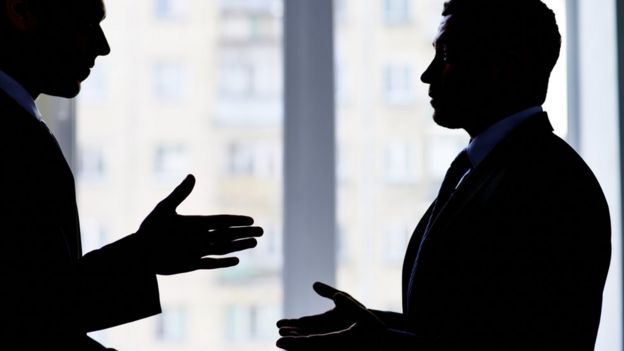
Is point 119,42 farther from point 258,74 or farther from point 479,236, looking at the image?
point 479,236

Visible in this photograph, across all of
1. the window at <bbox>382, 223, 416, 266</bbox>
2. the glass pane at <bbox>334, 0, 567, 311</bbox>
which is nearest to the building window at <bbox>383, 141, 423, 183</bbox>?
the glass pane at <bbox>334, 0, 567, 311</bbox>

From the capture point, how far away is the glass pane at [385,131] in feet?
6.77

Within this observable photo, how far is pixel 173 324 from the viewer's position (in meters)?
1.99

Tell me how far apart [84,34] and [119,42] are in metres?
0.92

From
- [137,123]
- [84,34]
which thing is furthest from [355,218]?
[84,34]

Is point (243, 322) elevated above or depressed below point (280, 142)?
below

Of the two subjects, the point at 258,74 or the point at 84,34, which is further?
the point at 258,74

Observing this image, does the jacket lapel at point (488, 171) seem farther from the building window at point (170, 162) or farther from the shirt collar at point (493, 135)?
the building window at point (170, 162)

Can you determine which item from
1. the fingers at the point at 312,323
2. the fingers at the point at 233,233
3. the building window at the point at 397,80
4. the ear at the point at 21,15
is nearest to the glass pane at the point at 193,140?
the building window at the point at 397,80

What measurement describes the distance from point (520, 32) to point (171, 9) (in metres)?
1.17

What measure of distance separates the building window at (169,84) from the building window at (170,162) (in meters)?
0.14

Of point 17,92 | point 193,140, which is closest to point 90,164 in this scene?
point 193,140

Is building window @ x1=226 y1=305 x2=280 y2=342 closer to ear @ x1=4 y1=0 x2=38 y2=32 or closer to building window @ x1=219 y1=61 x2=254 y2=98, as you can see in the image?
building window @ x1=219 y1=61 x2=254 y2=98

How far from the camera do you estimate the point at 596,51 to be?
208 centimetres
